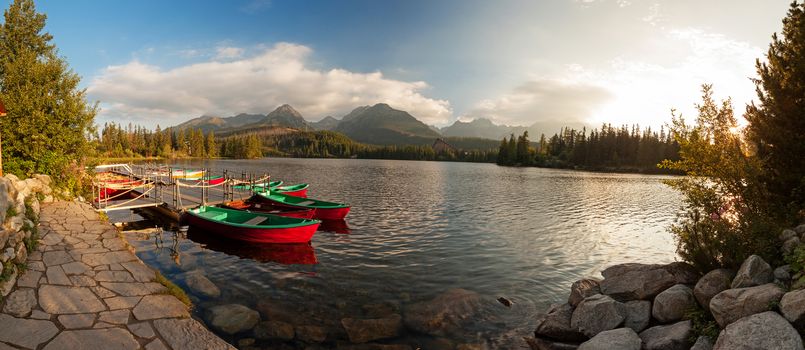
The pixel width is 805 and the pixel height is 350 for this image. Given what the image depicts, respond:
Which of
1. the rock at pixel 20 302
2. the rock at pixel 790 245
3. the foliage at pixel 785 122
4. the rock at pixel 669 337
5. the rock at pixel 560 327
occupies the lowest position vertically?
the rock at pixel 560 327

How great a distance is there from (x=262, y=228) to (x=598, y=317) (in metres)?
15.7

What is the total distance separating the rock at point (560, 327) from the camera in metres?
9.99

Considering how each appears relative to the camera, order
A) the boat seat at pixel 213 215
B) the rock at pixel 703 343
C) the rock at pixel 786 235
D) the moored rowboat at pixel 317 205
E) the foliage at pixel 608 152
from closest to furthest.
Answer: the rock at pixel 703 343, the rock at pixel 786 235, the boat seat at pixel 213 215, the moored rowboat at pixel 317 205, the foliage at pixel 608 152

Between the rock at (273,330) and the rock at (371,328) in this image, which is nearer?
the rock at (273,330)

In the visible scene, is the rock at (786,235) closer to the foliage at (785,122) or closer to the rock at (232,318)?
the foliage at (785,122)

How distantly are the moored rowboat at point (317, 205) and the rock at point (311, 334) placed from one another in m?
15.9

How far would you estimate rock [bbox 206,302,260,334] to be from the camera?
34.1ft

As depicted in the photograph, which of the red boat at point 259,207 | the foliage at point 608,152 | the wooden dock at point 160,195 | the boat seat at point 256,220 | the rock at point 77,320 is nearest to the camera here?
the rock at point 77,320

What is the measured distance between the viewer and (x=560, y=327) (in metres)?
10.3

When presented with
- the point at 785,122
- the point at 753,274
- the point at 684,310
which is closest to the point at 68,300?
the point at 684,310

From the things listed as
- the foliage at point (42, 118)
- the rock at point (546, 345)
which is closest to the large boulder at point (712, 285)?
the rock at point (546, 345)

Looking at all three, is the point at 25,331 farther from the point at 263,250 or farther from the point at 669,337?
the point at 669,337

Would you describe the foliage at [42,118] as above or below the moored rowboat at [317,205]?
above

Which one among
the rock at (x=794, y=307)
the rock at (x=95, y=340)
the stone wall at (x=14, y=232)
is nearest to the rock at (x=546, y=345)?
the rock at (x=794, y=307)
